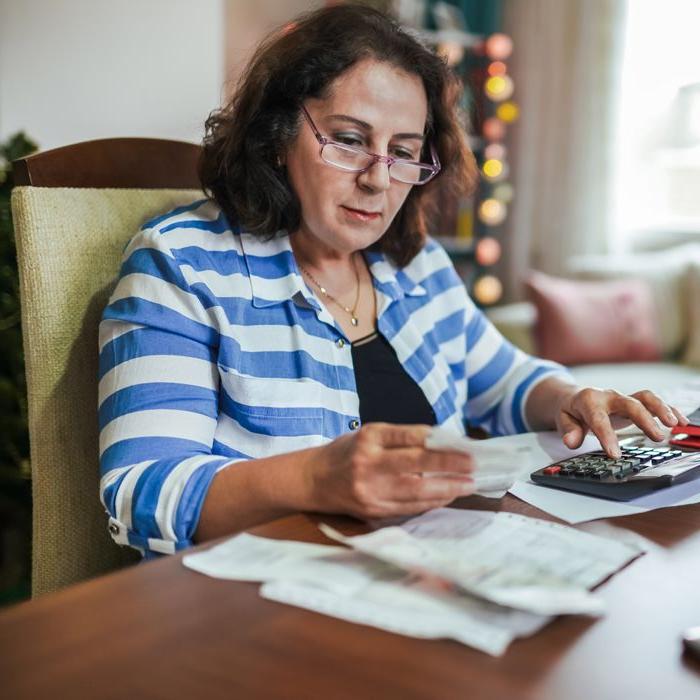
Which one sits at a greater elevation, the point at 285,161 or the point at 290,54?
the point at 290,54

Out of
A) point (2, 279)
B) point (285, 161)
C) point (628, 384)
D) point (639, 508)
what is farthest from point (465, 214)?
point (639, 508)

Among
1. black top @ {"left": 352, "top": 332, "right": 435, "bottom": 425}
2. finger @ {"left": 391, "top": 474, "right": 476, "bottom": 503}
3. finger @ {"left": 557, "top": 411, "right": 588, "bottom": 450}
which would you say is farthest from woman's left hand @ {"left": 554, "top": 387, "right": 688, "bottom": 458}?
finger @ {"left": 391, "top": 474, "right": 476, "bottom": 503}

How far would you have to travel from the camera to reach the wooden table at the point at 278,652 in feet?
1.81

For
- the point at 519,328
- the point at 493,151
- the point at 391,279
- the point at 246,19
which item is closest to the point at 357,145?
the point at 391,279

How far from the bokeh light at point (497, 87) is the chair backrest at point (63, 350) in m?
3.36

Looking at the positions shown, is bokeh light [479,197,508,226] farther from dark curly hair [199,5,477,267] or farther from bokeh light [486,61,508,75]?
dark curly hair [199,5,477,267]

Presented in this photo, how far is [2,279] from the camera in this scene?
2.21 metres

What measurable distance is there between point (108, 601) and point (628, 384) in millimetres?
2669

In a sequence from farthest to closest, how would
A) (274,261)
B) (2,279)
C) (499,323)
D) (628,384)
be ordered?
(499,323) → (628,384) → (2,279) → (274,261)

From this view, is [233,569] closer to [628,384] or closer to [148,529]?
[148,529]

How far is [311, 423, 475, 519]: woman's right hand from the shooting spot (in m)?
0.78

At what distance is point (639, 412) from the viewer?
1153mm

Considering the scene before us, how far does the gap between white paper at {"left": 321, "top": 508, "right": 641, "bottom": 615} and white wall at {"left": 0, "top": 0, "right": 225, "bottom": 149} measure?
1.75 metres

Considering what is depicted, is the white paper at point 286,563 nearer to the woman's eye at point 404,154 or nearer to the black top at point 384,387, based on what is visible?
the black top at point 384,387
